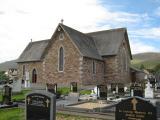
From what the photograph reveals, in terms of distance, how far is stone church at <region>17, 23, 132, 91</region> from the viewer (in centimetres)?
3809

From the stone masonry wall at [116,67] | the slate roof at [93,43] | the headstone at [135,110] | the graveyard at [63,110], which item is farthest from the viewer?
the stone masonry wall at [116,67]

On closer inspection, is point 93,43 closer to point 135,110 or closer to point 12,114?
point 12,114

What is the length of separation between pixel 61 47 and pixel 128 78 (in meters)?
13.5

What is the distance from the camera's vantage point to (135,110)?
364 inches

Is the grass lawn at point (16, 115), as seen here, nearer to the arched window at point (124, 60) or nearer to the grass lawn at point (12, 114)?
the grass lawn at point (12, 114)

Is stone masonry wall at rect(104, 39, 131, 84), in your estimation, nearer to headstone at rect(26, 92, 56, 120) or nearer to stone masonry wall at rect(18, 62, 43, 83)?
stone masonry wall at rect(18, 62, 43, 83)

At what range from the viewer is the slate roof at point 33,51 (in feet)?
154

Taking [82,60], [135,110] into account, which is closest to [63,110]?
[135,110]

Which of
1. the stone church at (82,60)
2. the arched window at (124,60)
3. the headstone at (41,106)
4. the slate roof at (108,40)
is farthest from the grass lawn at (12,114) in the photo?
the arched window at (124,60)

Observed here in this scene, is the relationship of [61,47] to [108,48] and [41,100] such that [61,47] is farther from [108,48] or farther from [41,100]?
[41,100]

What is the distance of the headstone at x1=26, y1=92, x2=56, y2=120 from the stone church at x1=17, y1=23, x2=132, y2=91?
75.2 ft

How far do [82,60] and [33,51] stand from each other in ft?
48.6

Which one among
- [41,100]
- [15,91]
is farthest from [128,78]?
[41,100]

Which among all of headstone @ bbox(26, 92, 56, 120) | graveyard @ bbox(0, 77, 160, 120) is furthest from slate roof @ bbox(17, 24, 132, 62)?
headstone @ bbox(26, 92, 56, 120)
